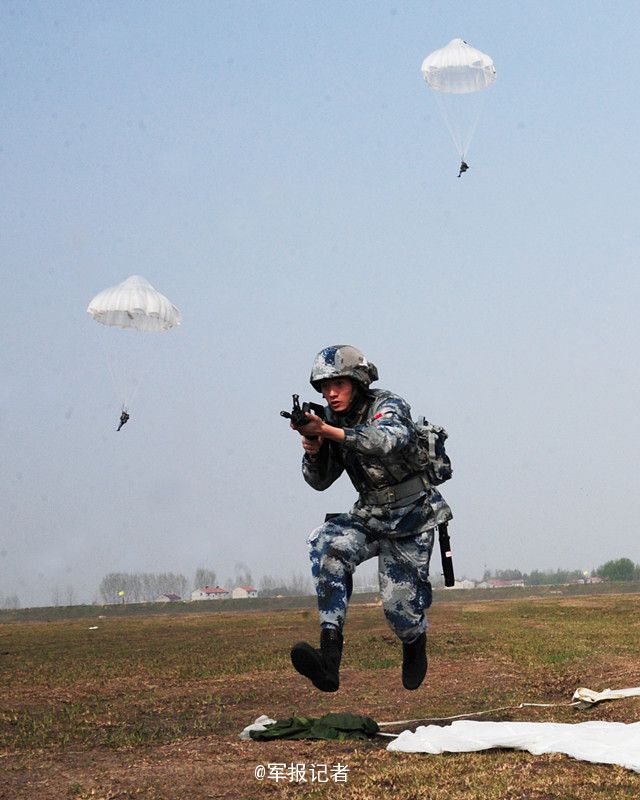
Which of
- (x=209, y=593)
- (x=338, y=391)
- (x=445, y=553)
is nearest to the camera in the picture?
(x=338, y=391)

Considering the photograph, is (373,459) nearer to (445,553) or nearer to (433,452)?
(433,452)

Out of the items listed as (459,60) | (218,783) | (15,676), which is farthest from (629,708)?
(459,60)

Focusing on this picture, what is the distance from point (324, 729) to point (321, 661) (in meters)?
5.02

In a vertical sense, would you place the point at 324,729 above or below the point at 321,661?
below

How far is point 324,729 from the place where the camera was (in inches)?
484

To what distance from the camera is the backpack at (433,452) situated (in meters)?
8.35

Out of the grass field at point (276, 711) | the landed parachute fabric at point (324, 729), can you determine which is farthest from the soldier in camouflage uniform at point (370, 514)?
the landed parachute fabric at point (324, 729)

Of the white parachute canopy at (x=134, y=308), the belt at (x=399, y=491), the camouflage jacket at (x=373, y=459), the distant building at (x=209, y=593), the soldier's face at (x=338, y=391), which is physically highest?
the white parachute canopy at (x=134, y=308)

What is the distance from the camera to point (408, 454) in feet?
27.0

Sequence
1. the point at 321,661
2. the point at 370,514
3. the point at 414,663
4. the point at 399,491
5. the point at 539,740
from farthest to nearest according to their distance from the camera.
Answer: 1. the point at 539,740
2. the point at 414,663
3. the point at 370,514
4. the point at 399,491
5. the point at 321,661

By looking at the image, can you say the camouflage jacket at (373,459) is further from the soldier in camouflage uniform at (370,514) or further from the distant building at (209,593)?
the distant building at (209,593)

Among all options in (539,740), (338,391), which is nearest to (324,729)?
(539,740)

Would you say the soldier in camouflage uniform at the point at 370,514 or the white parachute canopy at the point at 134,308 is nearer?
the soldier in camouflage uniform at the point at 370,514

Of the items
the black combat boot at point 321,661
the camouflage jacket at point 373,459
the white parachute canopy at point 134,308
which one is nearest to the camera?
the black combat boot at point 321,661
